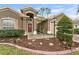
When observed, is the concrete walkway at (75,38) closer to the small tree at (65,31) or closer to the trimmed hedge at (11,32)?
the small tree at (65,31)

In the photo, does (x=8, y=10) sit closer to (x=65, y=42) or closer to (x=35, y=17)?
(x=35, y=17)

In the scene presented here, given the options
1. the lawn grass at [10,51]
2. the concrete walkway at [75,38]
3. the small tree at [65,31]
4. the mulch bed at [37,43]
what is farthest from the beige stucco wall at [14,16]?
the concrete walkway at [75,38]

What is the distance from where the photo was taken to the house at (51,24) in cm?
522

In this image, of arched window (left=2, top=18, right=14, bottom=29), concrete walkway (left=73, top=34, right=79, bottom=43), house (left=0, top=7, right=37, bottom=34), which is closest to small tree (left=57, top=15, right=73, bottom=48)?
concrete walkway (left=73, top=34, right=79, bottom=43)

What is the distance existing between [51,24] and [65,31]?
24cm

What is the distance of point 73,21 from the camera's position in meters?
5.22

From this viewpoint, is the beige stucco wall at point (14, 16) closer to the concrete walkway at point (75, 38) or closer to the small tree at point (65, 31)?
the small tree at point (65, 31)

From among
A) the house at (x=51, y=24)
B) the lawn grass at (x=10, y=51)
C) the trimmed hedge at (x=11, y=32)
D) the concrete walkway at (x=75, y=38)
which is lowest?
the lawn grass at (x=10, y=51)

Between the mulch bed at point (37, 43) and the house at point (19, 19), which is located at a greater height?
the house at point (19, 19)

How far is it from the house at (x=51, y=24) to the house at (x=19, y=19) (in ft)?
0.46

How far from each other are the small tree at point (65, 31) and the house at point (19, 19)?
1.25 feet

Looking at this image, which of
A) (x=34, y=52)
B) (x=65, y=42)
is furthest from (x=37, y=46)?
(x=65, y=42)

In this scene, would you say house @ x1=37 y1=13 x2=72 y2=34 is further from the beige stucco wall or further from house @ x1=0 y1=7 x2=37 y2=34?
the beige stucco wall

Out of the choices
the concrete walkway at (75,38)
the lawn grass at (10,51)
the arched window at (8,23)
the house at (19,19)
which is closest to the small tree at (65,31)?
the concrete walkway at (75,38)
